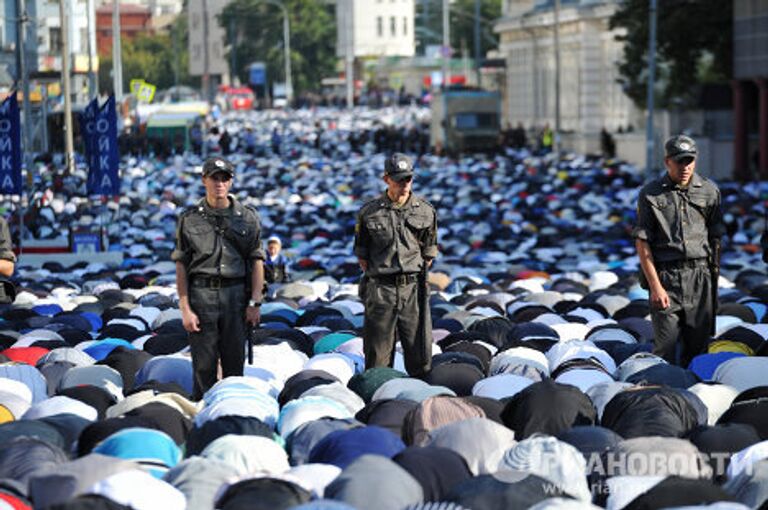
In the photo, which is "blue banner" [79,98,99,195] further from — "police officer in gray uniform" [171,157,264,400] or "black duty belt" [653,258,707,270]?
"black duty belt" [653,258,707,270]

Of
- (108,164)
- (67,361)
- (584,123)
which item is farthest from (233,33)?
(67,361)

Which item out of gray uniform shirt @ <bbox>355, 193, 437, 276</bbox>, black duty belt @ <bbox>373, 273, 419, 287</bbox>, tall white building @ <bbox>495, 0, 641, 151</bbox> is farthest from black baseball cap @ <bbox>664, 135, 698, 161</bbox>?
tall white building @ <bbox>495, 0, 641, 151</bbox>

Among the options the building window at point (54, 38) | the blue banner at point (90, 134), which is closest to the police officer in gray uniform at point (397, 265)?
the blue banner at point (90, 134)

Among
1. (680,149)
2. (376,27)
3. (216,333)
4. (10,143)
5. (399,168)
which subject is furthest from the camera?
(376,27)

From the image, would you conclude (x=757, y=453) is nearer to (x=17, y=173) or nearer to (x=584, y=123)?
(x=17, y=173)

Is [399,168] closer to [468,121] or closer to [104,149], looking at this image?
[104,149]

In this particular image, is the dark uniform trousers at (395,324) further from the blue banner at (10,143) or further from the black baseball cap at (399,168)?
the blue banner at (10,143)

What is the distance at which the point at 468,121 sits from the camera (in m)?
69.5

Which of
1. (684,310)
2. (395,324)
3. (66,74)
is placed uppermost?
(66,74)

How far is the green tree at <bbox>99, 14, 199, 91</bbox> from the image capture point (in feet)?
437

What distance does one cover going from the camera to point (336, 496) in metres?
8.66

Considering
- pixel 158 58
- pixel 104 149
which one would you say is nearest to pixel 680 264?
pixel 104 149

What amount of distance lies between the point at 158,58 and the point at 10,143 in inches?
4462

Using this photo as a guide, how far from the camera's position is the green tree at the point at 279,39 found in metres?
150
